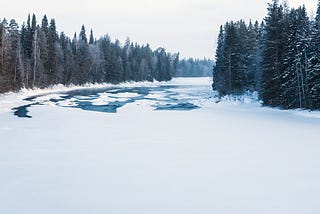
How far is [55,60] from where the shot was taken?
69.8 metres

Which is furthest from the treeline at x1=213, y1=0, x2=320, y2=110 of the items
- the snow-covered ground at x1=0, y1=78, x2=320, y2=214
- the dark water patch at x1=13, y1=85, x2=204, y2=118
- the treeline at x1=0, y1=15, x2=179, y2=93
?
the treeline at x1=0, y1=15, x2=179, y2=93

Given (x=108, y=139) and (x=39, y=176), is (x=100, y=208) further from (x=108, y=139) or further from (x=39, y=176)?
(x=108, y=139)

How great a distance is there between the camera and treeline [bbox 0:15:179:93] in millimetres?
52469

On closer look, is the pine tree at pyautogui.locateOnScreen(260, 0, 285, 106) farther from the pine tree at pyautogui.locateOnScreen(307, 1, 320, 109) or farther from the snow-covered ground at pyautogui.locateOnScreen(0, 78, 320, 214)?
the snow-covered ground at pyautogui.locateOnScreen(0, 78, 320, 214)

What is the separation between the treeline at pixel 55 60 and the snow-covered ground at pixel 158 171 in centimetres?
3445

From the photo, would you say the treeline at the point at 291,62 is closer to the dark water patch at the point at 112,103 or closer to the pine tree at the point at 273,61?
the pine tree at the point at 273,61

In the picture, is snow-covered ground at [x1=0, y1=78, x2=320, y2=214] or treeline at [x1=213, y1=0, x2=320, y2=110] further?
treeline at [x1=213, y1=0, x2=320, y2=110]

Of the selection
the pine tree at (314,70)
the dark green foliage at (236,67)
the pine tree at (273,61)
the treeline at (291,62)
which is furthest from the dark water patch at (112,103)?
the pine tree at (314,70)

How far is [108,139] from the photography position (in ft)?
54.3

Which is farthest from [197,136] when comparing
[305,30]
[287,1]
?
[287,1]

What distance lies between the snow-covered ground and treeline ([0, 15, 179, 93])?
3445 centimetres

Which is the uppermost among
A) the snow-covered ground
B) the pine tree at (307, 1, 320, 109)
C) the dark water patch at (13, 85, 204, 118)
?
the pine tree at (307, 1, 320, 109)

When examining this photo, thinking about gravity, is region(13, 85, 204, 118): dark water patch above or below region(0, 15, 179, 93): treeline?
below

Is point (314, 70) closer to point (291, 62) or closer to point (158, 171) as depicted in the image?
point (291, 62)
